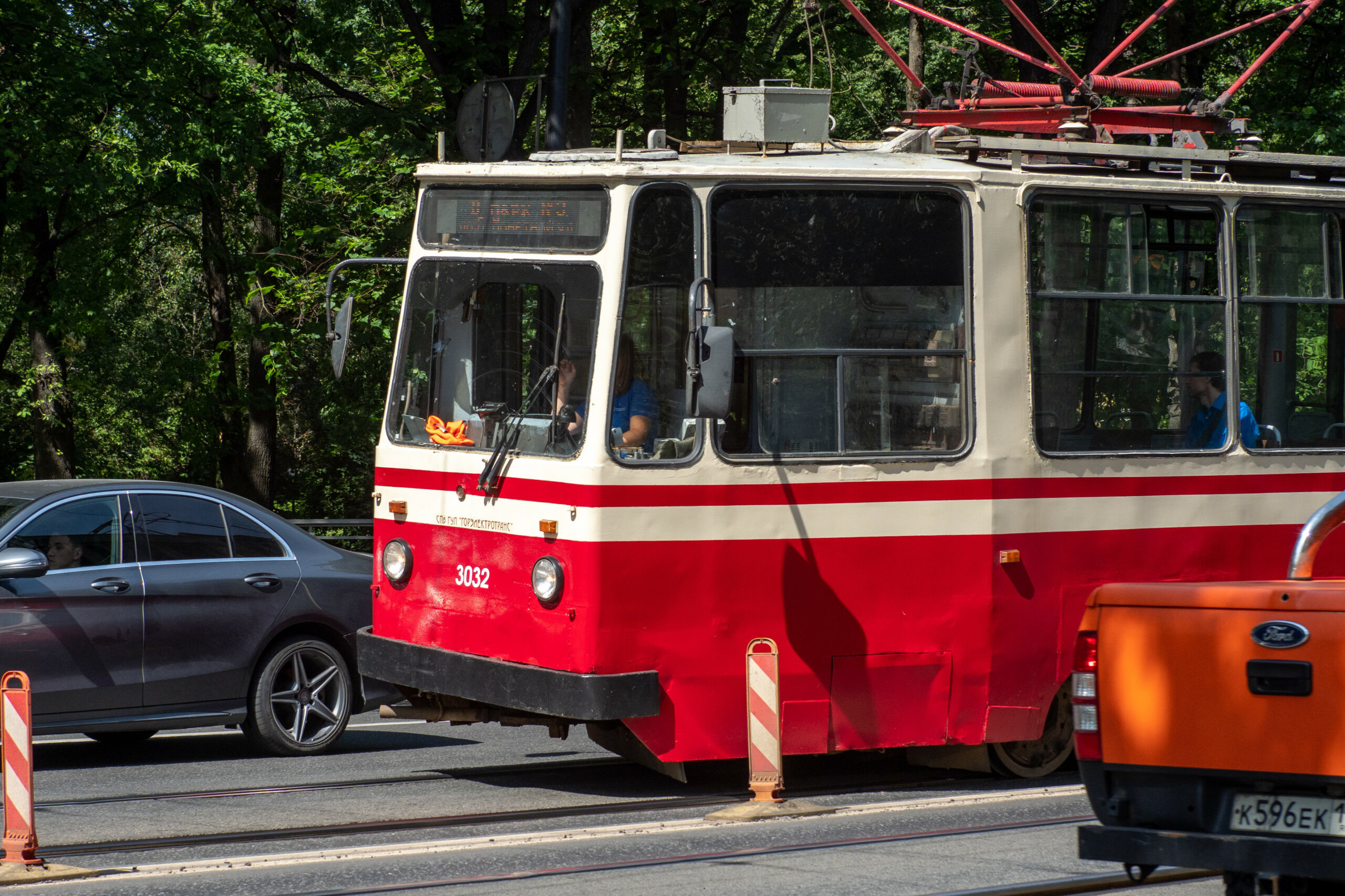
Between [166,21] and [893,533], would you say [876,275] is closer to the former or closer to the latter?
[893,533]

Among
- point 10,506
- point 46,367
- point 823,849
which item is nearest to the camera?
point 823,849

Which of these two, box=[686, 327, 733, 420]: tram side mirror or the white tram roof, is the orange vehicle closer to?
box=[686, 327, 733, 420]: tram side mirror

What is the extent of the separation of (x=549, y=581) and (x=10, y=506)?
3490 millimetres

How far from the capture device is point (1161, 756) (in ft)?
16.6

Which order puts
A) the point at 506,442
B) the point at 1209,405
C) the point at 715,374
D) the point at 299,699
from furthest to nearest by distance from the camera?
the point at 299,699
the point at 1209,405
the point at 506,442
the point at 715,374

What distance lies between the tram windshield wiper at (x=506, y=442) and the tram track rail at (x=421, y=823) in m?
1.62

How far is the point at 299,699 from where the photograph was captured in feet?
33.4

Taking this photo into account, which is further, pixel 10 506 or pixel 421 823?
pixel 10 506

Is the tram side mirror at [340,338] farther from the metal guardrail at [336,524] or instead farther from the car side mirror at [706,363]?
the metal guardrail at [336,524]

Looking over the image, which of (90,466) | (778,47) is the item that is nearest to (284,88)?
(778,47)

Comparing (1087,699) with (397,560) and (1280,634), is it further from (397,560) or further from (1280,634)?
(397,560)

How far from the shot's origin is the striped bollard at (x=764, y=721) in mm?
7785

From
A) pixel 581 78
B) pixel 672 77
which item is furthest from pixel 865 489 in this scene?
pixel 672 77

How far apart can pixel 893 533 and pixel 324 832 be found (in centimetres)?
310
